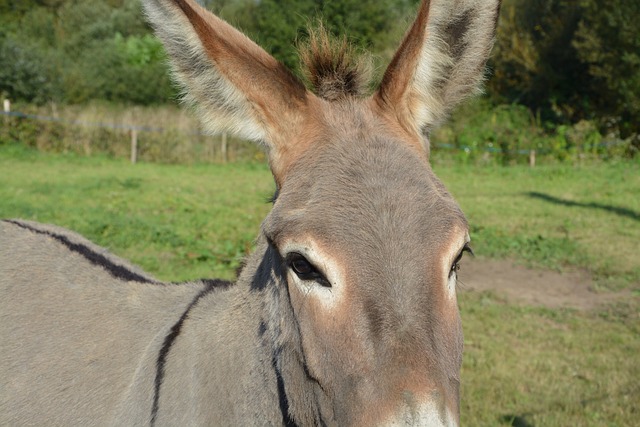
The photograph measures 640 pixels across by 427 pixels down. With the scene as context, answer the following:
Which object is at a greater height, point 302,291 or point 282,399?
point 302,291

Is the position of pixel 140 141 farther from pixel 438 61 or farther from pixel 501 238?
pixel 438 61

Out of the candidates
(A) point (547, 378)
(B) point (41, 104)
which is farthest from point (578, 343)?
(B) point (41, 104)

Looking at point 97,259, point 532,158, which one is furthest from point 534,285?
point 532,158

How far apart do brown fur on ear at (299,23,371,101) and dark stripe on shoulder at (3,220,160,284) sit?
152cm

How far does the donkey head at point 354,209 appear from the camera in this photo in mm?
1791

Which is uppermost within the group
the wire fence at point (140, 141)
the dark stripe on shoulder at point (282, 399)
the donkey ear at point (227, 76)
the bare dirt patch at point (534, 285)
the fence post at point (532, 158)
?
the donkey ear at point (227, 76)

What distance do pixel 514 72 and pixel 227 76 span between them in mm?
30304

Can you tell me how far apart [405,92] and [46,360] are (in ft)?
6.56

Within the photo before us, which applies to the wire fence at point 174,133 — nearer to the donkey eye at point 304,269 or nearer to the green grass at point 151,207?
the green grass at point 151,207

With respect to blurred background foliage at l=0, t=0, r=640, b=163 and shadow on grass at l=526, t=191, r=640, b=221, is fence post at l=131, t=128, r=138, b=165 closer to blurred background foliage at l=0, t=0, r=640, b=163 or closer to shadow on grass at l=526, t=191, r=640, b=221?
blurred background foliage at l=0, t=0, r=640, b=163

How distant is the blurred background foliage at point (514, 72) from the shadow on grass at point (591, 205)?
6.11 metres

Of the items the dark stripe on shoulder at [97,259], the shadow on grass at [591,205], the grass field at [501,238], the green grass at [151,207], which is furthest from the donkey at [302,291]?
the shadow on grass at [591,205]

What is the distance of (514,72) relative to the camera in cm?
3027

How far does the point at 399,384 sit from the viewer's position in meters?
1.70
